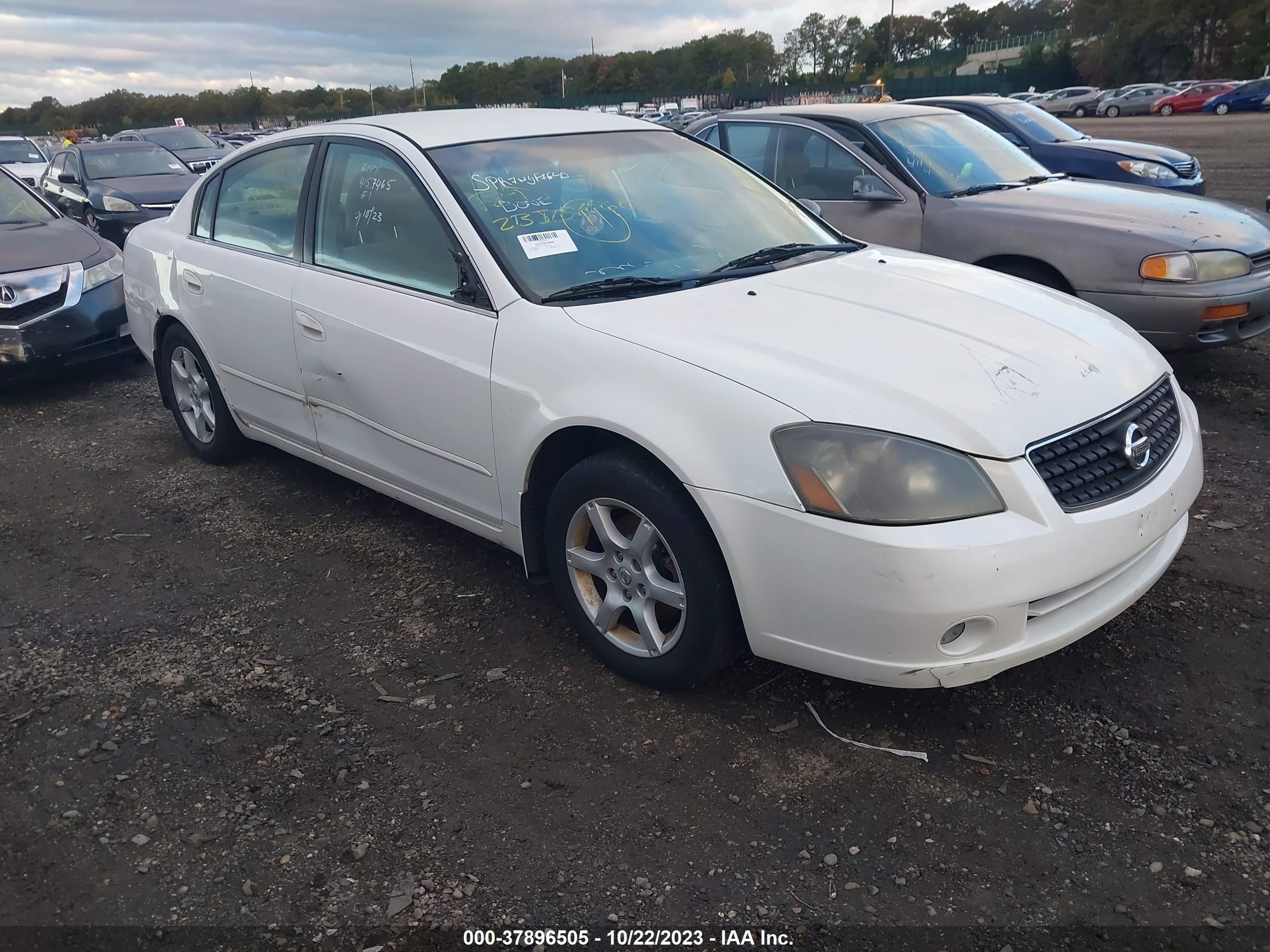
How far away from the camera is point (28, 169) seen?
56.8 feet

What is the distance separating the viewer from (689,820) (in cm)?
246

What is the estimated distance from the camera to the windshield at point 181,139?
1822 centimetres

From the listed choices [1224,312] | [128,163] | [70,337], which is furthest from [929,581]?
[128,163]

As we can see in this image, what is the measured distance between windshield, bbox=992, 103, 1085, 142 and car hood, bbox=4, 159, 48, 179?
15.4m

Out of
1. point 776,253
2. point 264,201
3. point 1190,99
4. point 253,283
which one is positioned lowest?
point 253,283

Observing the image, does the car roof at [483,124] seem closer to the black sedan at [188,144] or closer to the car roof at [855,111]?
the car roof at [855,111]

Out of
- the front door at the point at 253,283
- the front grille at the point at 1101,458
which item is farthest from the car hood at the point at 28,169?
the front grille at the point at 1101,458

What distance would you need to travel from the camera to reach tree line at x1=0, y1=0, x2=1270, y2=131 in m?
56.7

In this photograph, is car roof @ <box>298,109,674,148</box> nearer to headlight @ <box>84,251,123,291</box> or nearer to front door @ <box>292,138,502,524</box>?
front door @ <box>292,138,502,524</box>

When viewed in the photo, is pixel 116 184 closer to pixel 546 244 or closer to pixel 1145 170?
pixel 546 244

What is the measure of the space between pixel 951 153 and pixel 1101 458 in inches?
177

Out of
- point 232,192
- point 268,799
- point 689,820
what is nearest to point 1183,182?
point 232,192

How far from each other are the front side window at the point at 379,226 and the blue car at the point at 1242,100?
4368cm

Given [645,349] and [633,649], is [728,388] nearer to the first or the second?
A: [645,349]
